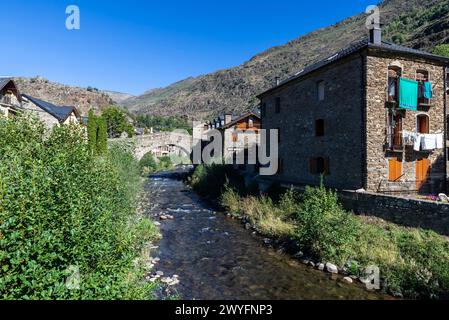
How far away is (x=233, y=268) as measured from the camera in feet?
34.3

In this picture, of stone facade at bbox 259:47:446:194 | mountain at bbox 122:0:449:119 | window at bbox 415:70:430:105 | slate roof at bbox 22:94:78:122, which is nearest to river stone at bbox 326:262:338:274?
stone facade at bbox 259:47:446:194

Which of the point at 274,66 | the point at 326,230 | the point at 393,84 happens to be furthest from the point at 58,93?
the point at 326,230

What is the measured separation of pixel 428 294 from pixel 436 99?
12393 millimetres

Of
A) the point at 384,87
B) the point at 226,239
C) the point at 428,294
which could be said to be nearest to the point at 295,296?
the point at 428,294

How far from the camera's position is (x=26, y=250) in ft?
12.1

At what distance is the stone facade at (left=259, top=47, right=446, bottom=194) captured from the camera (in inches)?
563

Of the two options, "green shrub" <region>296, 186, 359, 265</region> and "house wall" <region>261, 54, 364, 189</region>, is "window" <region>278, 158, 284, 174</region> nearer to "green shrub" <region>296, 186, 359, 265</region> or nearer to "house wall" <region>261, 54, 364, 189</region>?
"house wall" <region>261, 54, 364, 189</region>

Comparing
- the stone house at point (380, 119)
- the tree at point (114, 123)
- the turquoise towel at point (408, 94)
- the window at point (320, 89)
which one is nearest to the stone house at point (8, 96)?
the window at point (320, 89)

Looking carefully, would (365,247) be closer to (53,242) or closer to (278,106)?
(53,242)

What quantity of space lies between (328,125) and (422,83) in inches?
203

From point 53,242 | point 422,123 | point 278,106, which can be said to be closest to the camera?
point 53,242

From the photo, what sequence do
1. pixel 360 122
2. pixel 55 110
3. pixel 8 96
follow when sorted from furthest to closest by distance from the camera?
pixel 55 110
pixel 8 96
pixel 360 122

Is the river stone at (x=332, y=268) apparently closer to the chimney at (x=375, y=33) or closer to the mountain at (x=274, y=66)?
the chimney at (x=375, y=33)

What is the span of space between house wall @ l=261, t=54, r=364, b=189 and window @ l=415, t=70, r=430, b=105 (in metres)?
3.74
